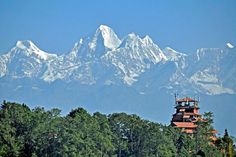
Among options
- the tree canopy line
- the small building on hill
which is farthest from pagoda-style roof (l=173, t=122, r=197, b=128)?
the tree canopy line

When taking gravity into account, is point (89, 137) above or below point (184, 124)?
below

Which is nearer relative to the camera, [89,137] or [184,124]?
[89,137]

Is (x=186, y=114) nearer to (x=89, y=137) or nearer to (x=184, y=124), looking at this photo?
(x=184, y=124)

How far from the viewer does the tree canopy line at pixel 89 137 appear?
2908 inches

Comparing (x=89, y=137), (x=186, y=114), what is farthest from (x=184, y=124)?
(x=89, y=137)

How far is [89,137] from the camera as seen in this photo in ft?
248

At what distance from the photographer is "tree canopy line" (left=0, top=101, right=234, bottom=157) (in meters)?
73.9

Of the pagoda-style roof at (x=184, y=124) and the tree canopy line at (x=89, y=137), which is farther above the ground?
the pagoda-style roof at (x=184, y=124)

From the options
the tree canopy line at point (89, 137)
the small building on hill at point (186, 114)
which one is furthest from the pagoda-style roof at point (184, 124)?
the tree canopy line at point (89, 137)

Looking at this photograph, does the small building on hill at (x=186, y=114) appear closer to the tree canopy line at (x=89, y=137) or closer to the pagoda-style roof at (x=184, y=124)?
the pagoda-style roof at (x=184, y=124)

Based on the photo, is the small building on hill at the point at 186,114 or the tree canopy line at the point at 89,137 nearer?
the tree canopy line at the point at 89,137

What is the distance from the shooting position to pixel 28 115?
259 ft

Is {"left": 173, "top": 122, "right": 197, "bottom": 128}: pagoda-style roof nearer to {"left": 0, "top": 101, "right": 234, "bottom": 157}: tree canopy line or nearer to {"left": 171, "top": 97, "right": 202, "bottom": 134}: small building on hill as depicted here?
{"left": 171, "top": 97, "right": 202, "bottom": 134}: small building on hill

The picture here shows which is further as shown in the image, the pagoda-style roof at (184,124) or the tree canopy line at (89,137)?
the pagoda-style roof at (184,124)
